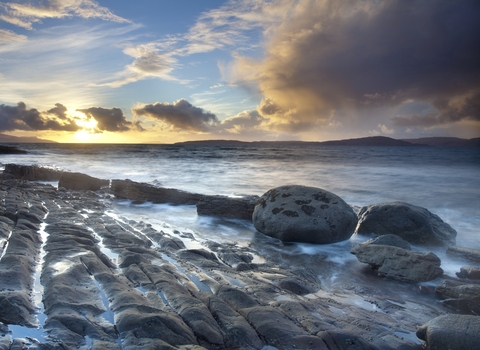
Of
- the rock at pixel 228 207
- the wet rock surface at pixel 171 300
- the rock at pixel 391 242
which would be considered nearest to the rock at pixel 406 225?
the rock at pixel 391 242

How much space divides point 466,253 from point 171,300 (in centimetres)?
509

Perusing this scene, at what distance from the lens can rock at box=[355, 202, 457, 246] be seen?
5.34m

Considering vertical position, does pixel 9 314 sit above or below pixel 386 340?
above

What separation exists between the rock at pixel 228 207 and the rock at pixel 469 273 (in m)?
4.07

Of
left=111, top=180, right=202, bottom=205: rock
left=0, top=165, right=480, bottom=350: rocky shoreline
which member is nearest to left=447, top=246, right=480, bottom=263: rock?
left=0, top=165, right=480, bottom=350: rocky shoreline

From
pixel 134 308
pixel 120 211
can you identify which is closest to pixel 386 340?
pixel 134 308

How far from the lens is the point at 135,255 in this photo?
3.25 m

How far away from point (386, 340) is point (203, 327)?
1499mm

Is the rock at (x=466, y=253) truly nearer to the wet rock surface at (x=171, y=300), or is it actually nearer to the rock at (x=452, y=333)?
the wet rock surface at (x=171, y=300)

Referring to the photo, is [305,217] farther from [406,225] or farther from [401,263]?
[406,225]

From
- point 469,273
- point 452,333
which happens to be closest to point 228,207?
point 469,273

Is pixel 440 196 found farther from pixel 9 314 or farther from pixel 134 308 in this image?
pixel 9 314

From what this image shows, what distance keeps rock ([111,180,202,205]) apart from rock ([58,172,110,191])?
54.3 inches

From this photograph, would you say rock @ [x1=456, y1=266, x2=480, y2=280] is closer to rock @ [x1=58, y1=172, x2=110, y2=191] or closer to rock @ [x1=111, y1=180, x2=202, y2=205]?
rock @ [x1=111, y1=180, x2=202, y2=205]
